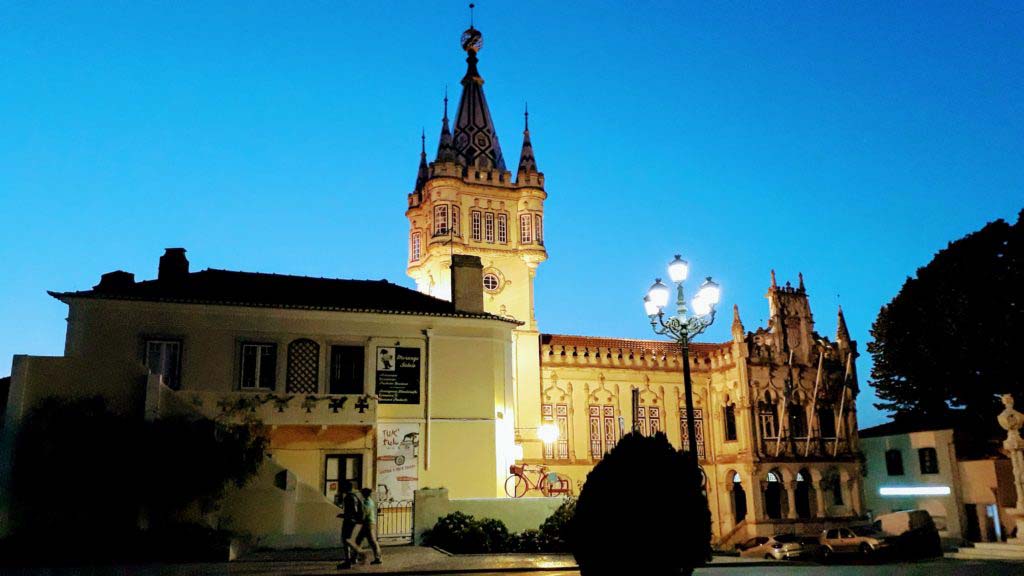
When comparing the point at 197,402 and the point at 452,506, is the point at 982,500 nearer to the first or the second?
the point at 452,506

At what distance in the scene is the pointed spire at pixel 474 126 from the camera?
164ft

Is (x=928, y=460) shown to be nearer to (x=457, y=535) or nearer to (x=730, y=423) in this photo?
(x=730, y=423)

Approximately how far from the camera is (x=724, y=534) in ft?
145

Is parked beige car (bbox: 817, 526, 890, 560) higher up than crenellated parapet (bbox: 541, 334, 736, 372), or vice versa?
crenellated parapet (bbox: 541, 334, 736, 372)

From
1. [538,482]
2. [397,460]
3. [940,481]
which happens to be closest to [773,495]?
[940,481]

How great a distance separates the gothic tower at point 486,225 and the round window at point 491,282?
0.18 ft

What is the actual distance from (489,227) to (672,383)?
1373 centimetres

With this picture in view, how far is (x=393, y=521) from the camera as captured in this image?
2536 centimetres

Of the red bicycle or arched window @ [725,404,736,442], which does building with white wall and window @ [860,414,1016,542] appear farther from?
the red bicycle

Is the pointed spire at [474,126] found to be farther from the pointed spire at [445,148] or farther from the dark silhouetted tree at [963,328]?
the dark silhouetted tree at [963,328]

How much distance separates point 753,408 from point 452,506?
27105mm

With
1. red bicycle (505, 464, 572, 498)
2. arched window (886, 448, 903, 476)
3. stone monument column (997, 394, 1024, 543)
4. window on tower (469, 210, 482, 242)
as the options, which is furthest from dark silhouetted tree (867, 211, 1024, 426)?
window on tower (469, 210, 482, 242)

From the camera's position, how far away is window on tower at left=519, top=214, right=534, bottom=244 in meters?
47.1

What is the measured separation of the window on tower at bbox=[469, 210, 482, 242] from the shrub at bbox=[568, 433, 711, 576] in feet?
117
